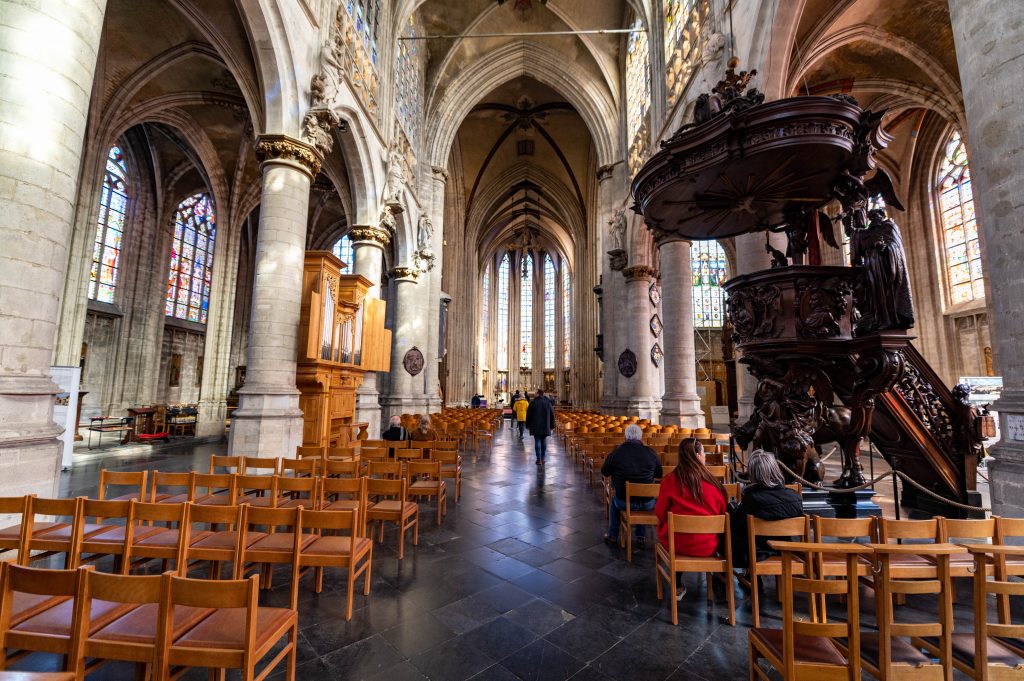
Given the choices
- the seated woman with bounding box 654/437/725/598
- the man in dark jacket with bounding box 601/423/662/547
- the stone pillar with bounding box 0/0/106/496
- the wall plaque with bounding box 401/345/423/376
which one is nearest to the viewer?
the seated woman with bounding box 654/437/725/598

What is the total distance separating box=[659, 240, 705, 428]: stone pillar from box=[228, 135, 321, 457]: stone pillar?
8258 mm

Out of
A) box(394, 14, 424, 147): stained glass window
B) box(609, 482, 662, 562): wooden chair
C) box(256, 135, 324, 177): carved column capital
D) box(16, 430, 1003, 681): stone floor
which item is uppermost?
box(394, 14, 424, 147): stained glass window

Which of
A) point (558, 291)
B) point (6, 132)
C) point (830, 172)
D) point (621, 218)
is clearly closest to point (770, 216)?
point (830, 172)

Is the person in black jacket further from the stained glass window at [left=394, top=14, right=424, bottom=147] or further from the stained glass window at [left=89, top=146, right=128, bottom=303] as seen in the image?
the stained glass window at [left=89, top=146, right=128, bottom=303]

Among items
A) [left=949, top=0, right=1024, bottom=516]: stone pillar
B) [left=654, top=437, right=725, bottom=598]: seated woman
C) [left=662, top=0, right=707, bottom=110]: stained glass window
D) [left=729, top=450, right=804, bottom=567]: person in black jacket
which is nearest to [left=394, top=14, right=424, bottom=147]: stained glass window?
[left=662, top=0, right=707, bottom=110]: stained glass window

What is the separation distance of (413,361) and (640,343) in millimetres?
7654

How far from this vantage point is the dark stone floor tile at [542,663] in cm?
219

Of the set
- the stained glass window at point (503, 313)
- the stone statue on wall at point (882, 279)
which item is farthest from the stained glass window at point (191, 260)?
the stained glass window at point (503, 313)

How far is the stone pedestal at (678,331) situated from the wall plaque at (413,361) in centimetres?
796

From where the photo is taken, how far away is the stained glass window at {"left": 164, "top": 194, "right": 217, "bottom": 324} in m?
19.5

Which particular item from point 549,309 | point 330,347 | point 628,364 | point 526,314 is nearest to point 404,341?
point 330,347

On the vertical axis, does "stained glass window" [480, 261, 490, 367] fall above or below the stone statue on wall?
above

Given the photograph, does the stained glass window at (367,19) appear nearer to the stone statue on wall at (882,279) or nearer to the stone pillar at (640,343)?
the stone pillar at (640,343)

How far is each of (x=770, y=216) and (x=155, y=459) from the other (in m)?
11.9
